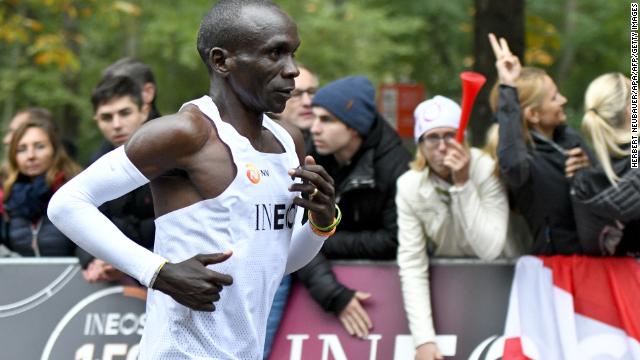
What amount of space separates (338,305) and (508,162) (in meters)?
1.25

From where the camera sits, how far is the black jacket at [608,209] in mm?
5586

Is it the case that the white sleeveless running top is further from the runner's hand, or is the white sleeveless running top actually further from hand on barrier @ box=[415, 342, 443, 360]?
hand on barrier @ box=[415, 342, 443, 360]

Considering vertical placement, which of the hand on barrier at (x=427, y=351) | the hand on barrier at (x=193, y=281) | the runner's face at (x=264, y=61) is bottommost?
the hand on barrier at (x=193, y=281)

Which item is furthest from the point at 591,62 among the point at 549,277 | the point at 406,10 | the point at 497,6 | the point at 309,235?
the point at 309,235

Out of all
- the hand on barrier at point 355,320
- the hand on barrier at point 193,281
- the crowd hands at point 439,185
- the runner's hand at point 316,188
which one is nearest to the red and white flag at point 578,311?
the crowd hands at point 439,185

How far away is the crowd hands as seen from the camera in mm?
5852

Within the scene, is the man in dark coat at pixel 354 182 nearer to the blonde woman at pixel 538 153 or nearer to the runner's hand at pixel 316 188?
the blonde woman at pixel 538 153

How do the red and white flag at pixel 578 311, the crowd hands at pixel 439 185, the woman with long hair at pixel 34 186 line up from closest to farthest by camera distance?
the crowd hands at pixel 439 185, the red and white flag at pixel 578 311, the woman with long hair at pixel 34 186

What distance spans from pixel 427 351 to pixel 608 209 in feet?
4.15

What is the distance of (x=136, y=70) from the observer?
6.79m

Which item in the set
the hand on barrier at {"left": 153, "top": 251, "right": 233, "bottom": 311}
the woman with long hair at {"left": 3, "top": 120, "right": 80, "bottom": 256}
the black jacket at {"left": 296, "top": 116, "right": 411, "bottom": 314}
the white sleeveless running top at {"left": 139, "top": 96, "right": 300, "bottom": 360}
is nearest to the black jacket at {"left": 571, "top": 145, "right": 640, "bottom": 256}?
the black jacket at {"left": 296, "top": 116, "right": 411, "bottom": 314}

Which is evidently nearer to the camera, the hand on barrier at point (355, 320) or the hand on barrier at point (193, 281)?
the hand on barrier at point (193, 281)

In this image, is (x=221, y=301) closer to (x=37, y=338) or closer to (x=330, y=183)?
(x=330, y=183)

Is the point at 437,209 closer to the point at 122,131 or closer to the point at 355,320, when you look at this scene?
the point at 355,320
